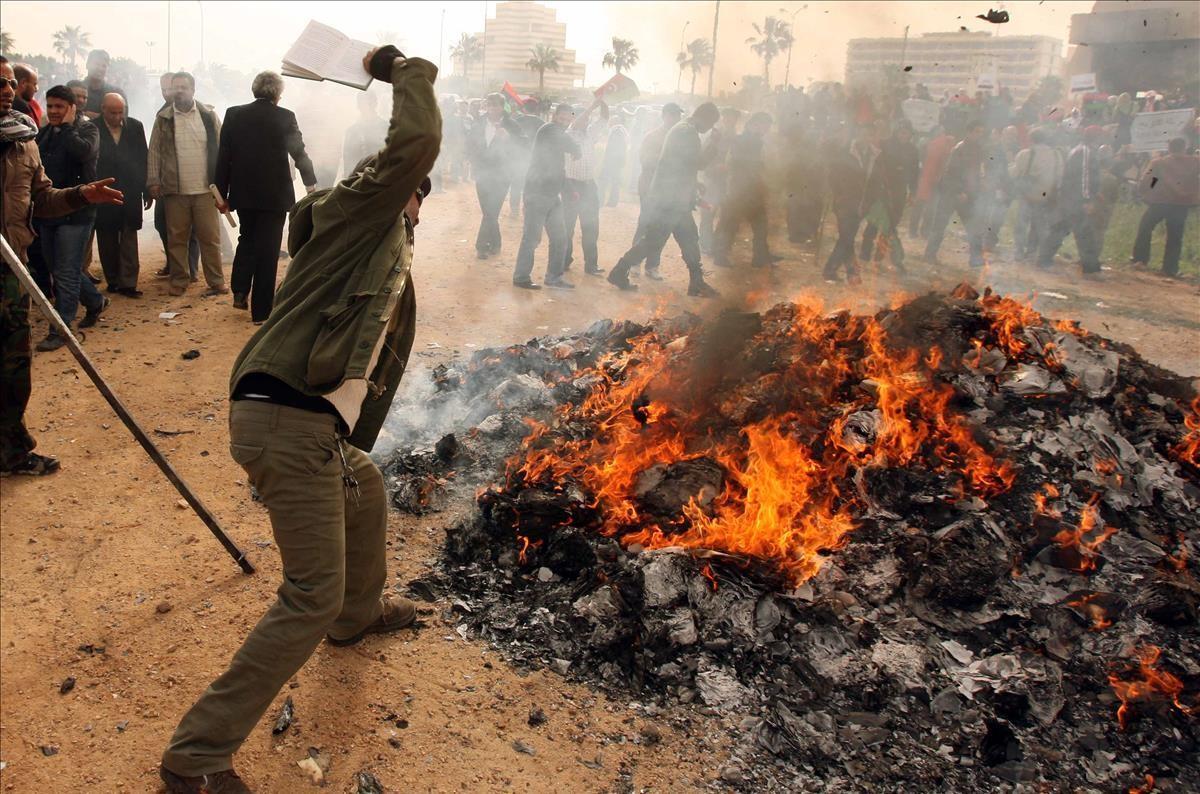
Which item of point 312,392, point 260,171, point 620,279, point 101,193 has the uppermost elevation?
point 260,171

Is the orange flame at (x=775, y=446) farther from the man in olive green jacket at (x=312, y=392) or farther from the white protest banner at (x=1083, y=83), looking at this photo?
the white protest banner at (x=1083, y=83)

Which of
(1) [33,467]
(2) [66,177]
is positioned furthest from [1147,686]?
(2) [66,177]

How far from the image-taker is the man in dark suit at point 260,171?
7.63 metres

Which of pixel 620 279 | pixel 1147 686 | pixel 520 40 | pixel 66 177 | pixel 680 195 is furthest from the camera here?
pixel 520 40

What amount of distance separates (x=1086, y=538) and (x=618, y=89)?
16.6m

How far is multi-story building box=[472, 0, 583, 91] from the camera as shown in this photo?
42.8m

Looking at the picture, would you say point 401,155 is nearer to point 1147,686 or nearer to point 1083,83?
point 1147,686

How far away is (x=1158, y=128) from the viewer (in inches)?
511

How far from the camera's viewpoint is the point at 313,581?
2871mm

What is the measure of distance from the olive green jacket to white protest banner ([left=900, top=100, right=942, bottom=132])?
14514 millimetres

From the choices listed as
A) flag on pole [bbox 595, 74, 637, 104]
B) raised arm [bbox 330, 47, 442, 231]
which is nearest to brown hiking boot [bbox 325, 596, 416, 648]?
raised arm [bbox 330, 47, 442, 231]

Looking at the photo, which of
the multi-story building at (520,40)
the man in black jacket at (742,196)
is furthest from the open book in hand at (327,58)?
the multi-story building at (520,40)

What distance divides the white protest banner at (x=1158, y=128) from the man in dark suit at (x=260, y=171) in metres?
12.5

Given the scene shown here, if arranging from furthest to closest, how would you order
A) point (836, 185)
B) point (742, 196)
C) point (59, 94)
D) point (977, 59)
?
point (977, 59)
point (742, 196)
point (836, 185)
point (59, 94)
